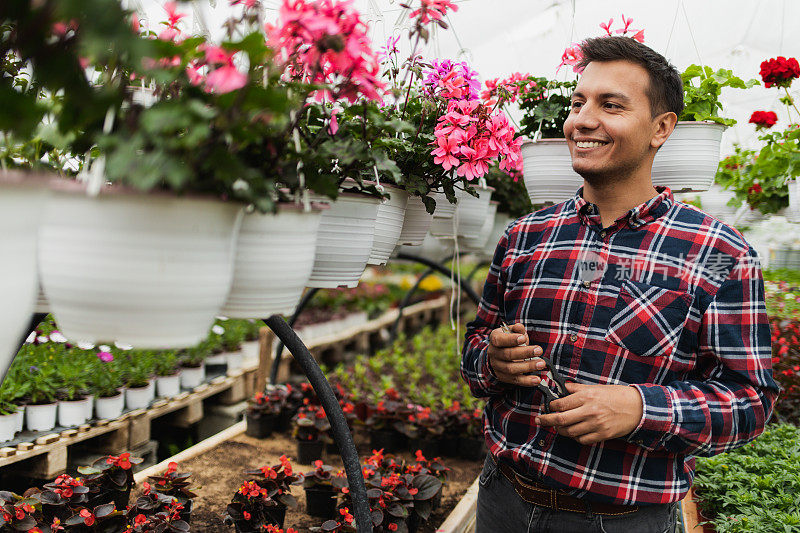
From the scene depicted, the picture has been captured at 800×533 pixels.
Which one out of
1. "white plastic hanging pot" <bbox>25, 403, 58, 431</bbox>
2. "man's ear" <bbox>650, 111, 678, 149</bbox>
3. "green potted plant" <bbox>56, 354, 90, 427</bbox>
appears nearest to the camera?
"man's ear" <bbox>650, 111, 678, 149</bbox>

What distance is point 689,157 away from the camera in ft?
4.76

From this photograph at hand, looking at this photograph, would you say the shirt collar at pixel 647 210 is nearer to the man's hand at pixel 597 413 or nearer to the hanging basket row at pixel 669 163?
the hanging basket row at pixel 669 163

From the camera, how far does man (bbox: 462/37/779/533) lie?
111cm

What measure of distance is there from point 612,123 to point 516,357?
0.53m

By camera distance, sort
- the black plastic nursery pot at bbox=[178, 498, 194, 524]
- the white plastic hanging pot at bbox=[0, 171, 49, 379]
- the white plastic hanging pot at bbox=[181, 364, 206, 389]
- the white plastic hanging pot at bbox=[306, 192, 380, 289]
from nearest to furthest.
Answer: the white plastic hanging pot at bbox=[0, 171, 49, 379]
the white plastic hanging pot at bbox=[306, 192, 380, 289]
the black plastic nursery pot at bbox=[178, 498, 194, 524]
the white plastic hanging pot at bbox=[181, 364, 206, 389]

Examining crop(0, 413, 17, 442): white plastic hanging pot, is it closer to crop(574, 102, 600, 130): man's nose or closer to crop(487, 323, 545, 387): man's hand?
crop(487, 323, 545, 387): man's hand

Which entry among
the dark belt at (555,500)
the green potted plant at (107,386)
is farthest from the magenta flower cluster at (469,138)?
the green potted plant at (107,386)

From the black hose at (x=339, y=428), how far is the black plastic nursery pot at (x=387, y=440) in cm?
136

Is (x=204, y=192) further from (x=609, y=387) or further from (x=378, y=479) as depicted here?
(x=378, y=479)

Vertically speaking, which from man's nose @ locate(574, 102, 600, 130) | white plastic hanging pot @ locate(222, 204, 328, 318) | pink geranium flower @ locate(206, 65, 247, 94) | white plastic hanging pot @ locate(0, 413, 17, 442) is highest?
man's nose @ locate(574, 102, 600, 130)

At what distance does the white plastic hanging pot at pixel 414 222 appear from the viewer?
4.31 ft

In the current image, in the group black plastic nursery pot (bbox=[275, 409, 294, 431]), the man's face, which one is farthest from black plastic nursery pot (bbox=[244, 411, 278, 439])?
the man's face

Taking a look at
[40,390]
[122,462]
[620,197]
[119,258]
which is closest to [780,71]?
[620,197]

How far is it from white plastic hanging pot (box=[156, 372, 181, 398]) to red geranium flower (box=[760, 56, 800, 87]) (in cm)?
278
